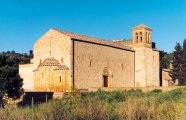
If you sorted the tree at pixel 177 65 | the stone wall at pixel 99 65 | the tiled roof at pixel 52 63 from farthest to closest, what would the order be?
the tree at pixel 177 65, the stone wall at pixel 99 65, the tiled roof at pixel 52 63

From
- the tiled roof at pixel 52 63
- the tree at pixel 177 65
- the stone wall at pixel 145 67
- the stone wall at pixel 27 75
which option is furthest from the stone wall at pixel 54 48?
the tree at pixel 177 65

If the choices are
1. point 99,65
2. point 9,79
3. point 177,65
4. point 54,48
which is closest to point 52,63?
point 54,48

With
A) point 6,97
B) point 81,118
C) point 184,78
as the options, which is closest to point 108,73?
point 6,97

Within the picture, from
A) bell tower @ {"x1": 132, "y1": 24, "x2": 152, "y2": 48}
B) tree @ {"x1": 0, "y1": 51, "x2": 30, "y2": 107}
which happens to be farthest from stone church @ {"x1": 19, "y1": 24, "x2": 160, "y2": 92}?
tree @ {"x1": 0, "y1": 51, "x2": 30, "y2": 107}

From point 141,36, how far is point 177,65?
863 centimetres

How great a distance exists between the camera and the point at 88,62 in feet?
97.3

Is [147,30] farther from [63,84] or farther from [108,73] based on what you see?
[63,84]

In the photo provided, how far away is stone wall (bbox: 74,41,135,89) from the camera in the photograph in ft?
94.3

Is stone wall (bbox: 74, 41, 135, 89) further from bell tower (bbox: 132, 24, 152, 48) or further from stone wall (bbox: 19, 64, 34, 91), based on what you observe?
stone wall (bbox: 19, 64, 34, 91)

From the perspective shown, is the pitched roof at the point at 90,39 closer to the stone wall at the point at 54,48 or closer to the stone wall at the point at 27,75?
the stone wall at the point at 54,48

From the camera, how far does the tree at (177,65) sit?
41062mm

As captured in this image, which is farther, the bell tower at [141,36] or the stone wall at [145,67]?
the bell tower at [141,36]

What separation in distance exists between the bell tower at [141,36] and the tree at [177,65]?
20.8 feet

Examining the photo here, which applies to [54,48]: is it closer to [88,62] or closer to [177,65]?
[88,62]
